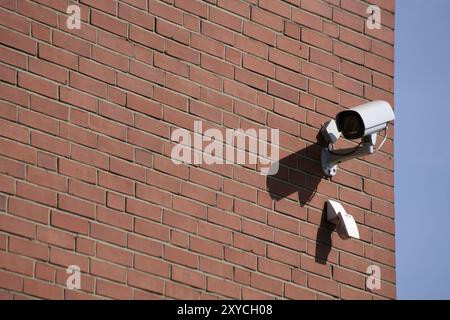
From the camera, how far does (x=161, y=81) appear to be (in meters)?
7.05

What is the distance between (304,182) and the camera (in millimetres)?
7367

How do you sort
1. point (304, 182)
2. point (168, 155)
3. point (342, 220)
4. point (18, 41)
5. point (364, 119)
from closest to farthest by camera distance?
1. point (18, 41)
2. point (168, 155)
3. point (364, 119)
4. point (342, 220)
5. point (304, 182)

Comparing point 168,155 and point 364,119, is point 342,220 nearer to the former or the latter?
point 364,119

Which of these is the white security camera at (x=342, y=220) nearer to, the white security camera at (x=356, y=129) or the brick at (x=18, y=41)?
the white security camera at (x=356, y=129)

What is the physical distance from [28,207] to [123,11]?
1.33 m

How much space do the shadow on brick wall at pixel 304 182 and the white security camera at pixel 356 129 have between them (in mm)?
73

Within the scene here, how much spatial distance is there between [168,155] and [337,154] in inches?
43.0

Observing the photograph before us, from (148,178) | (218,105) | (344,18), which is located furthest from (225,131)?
Result: (344,18)

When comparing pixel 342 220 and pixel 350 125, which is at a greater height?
pixel 350 125

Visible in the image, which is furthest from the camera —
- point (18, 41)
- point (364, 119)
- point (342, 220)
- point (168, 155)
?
point (342, 220)

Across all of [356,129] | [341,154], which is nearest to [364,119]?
[356,129]

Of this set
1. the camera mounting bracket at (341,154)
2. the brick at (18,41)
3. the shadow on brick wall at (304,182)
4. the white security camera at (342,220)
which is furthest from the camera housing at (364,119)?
the brick at (18,41)

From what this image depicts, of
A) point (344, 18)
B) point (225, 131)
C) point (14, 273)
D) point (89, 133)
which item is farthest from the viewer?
point (344, 18)
